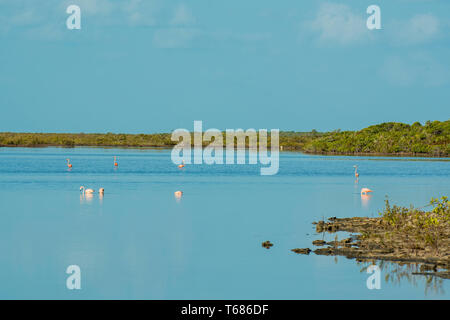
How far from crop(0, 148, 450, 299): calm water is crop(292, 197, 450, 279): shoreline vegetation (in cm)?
39

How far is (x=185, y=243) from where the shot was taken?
15367 mm

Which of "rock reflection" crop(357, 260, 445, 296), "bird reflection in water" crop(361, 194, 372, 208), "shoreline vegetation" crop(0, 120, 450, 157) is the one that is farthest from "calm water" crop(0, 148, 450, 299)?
"shoreline vegetation" crop(0, 120, 450, 157)

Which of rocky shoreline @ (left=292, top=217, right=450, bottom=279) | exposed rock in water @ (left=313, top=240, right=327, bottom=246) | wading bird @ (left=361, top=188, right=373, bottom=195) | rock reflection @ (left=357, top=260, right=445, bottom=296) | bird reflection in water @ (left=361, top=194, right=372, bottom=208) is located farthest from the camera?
wading bird @ (left=361, top=188, right=373, bottom=195)

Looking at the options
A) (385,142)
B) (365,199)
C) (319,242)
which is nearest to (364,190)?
(365,199)

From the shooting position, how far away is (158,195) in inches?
1053

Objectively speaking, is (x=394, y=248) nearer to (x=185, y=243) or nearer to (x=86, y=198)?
(x=185, y=243)

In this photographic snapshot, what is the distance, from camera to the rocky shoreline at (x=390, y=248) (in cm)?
1261

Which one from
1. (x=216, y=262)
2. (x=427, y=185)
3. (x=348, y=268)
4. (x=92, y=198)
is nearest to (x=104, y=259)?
(x=216, y=262)

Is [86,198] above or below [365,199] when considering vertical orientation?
above

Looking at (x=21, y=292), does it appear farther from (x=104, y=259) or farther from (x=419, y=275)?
(x=419, y=275)

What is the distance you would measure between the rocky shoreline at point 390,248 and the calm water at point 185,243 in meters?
0.37

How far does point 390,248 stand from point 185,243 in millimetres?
4268

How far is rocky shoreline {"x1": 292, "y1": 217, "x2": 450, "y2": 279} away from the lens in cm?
1261

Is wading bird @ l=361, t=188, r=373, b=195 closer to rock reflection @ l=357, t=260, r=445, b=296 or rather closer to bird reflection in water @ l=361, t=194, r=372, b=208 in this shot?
bird reflection in water @ l=361, t=194, r=372, b=208
